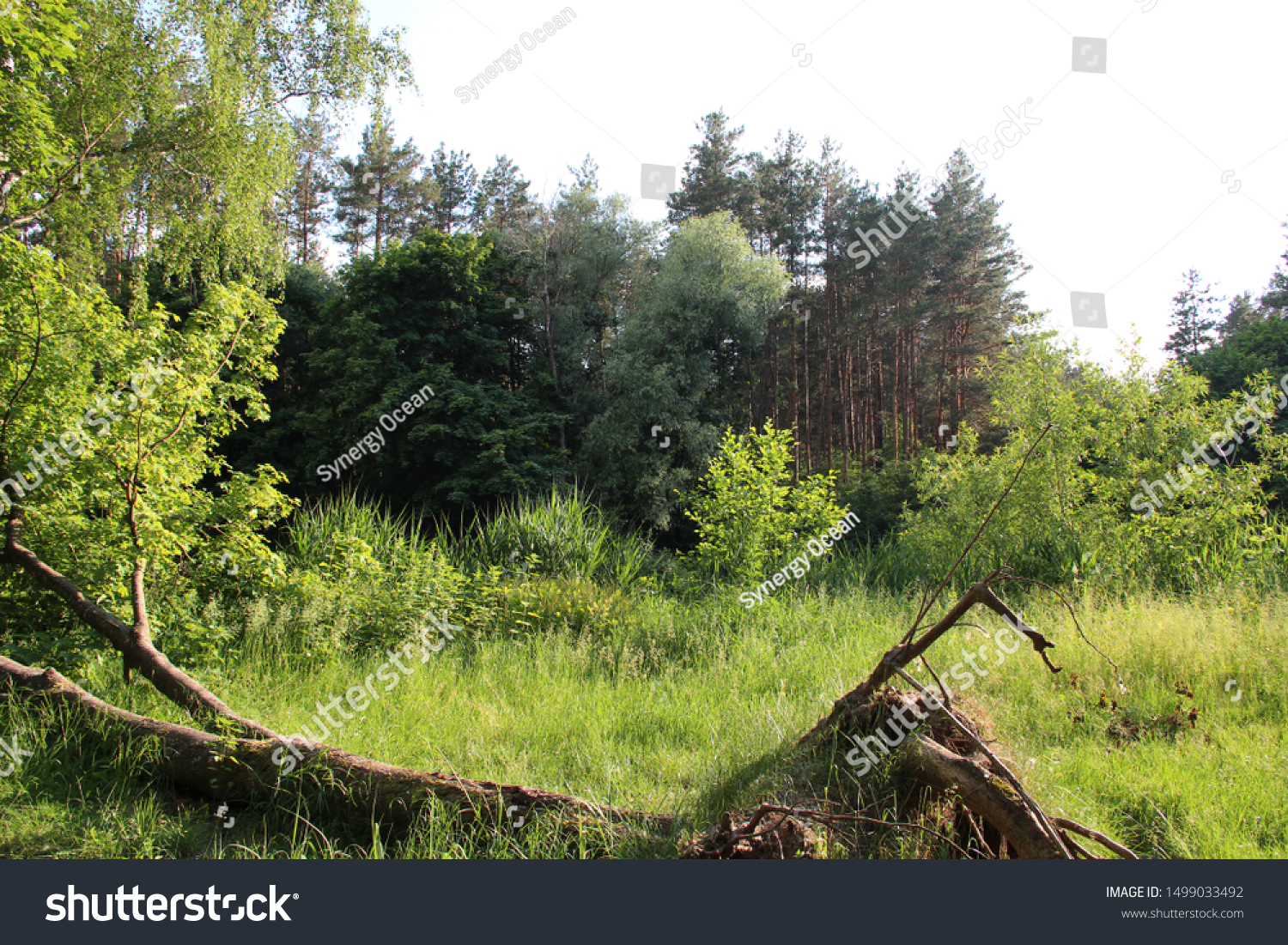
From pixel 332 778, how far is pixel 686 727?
6.90 feet

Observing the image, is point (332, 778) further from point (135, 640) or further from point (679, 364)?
point (679, 364)

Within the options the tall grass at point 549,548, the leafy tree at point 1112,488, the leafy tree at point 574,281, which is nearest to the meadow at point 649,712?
the tall grass at point 549,548

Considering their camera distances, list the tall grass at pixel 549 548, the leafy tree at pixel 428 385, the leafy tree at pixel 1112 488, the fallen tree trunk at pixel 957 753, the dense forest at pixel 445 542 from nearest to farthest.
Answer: the fallen tree trunk at pixel 957 753, the dense forest at pixel 445 542, the leafy tree at pixel 1112 488, the tall grass at pixel 549 548, the leafy tree at pixel 428 385

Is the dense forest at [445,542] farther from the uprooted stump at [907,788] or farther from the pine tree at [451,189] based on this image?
the pine tree at [451,189]

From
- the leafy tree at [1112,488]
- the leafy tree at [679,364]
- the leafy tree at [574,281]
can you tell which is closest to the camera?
the leafy tree at [1112,488]

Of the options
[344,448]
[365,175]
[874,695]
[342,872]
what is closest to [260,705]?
[342,872]

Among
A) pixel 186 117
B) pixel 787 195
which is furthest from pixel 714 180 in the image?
pixel 186 117

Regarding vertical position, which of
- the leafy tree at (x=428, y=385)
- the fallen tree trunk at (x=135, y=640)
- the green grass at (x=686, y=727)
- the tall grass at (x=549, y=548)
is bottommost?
the green grass at (x=686, y=727)

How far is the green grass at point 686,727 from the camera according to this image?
3.05 m

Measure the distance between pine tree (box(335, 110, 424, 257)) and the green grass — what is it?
30.5m

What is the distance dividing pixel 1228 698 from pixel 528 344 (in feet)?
78.7

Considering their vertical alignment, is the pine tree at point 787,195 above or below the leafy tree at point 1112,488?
above

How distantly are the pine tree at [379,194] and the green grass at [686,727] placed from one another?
30.5 metres

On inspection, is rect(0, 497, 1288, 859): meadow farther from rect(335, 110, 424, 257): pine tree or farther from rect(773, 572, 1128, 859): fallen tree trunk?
rect(335, 110, 424, 257): pine tree
